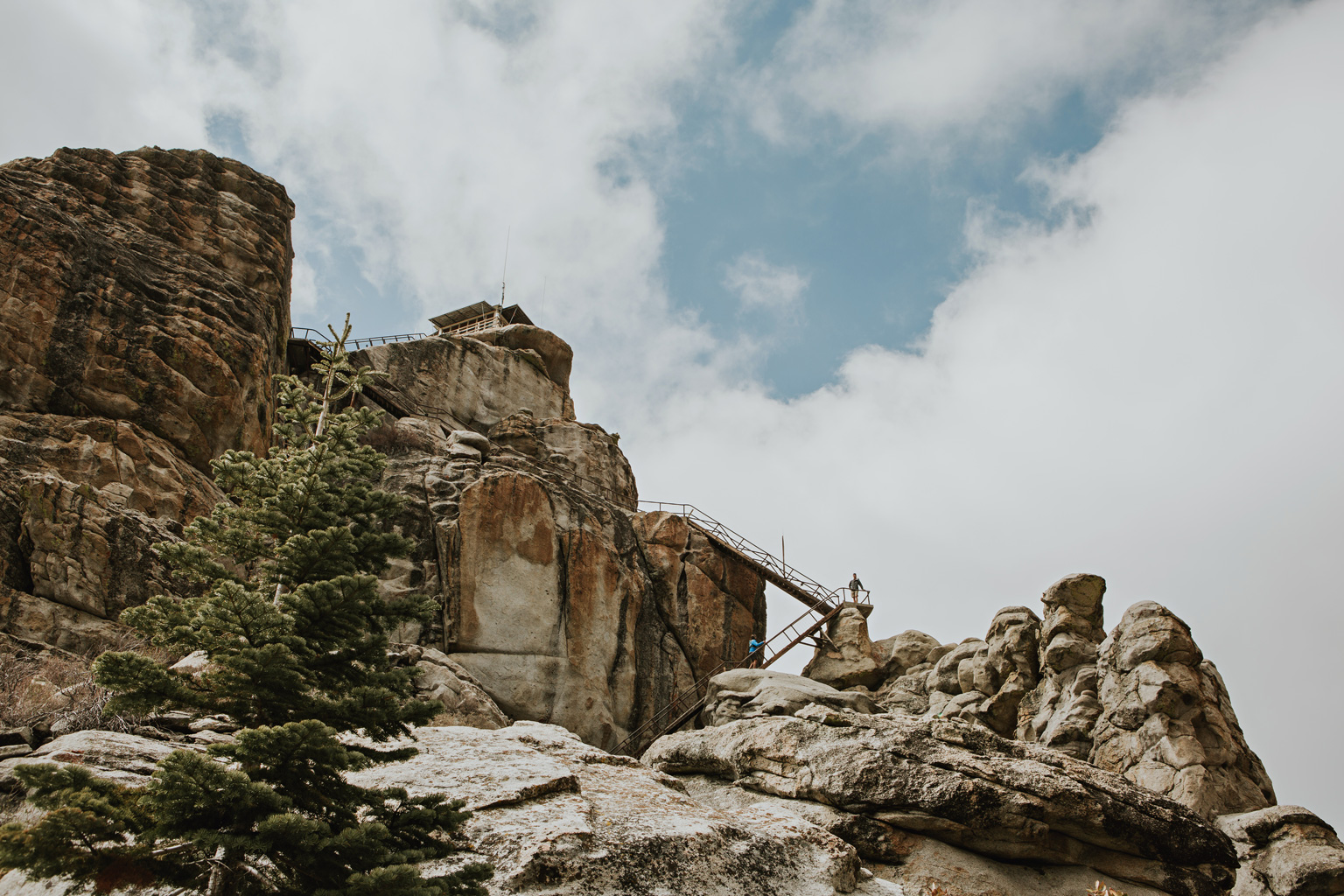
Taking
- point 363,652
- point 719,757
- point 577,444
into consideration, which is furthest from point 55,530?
point 577,444

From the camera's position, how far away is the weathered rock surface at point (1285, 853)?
46.3ft

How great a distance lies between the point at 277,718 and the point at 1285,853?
1680 cm

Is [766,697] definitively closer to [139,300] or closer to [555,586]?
[555,586]

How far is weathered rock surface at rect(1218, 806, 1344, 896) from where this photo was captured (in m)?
14.1

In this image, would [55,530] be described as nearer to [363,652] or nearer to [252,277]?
[363,652]

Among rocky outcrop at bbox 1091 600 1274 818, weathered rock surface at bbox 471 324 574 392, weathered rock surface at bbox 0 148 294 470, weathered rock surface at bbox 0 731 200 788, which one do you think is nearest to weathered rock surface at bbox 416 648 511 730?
weathered rock surface at bbox 0 731 200 788

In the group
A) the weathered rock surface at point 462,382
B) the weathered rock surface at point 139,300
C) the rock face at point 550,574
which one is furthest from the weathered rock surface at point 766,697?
the weathered rock surface at point 462,382

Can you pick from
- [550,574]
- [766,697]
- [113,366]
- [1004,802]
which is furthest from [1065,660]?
[113,366]

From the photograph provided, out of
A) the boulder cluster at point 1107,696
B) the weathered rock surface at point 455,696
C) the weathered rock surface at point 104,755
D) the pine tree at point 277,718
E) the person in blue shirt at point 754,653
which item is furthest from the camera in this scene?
the person in blue shirt at point 754,653

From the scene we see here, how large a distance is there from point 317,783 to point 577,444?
24875 mm

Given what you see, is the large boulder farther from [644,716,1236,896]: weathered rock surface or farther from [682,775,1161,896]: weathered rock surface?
[682,775,1161,896]: weathered rock surface

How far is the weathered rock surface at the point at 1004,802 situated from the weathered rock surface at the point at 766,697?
357 centimetres

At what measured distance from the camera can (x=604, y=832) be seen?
361 inches

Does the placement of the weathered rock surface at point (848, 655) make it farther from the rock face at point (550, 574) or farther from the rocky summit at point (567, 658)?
the rock face at point (550, 574)
